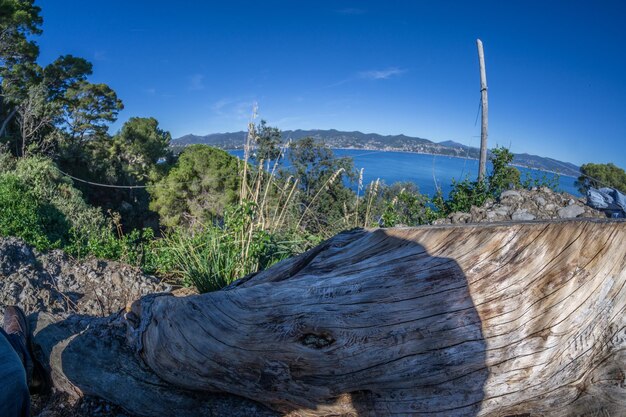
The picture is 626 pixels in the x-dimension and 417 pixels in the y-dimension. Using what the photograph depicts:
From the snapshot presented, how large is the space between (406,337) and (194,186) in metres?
21.9

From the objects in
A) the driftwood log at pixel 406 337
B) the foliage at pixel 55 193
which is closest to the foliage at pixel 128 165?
the foliage at pixel 55 193

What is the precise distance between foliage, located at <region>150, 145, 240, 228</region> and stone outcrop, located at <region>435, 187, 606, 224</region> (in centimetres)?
1720

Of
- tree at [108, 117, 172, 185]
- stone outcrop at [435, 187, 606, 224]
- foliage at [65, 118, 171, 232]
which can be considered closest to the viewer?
stone outcrop at [435, 187, 606, 224]

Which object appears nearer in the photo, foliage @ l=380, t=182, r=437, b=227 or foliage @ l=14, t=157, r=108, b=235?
foliage @ l=380, t=182, r=437, b=227

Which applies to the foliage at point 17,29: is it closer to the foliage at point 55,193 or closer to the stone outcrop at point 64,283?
the foliage at point 55,193

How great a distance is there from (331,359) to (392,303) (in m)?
0.34

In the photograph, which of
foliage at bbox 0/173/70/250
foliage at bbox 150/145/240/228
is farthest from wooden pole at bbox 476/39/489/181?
foliage at bbox 150/145/240/228

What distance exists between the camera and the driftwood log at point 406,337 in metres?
1.30

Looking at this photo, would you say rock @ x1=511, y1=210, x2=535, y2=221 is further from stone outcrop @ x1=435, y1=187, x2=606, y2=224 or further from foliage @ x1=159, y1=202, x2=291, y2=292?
foliage @ x1=159, y1=202, x2=291, y2=292

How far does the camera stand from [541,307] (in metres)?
1.31

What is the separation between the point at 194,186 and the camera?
21.9 meters

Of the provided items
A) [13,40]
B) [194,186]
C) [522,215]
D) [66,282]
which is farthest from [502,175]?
[13,40]

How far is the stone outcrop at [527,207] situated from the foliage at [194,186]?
17199 millimetres

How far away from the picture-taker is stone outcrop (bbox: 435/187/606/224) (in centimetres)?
505
